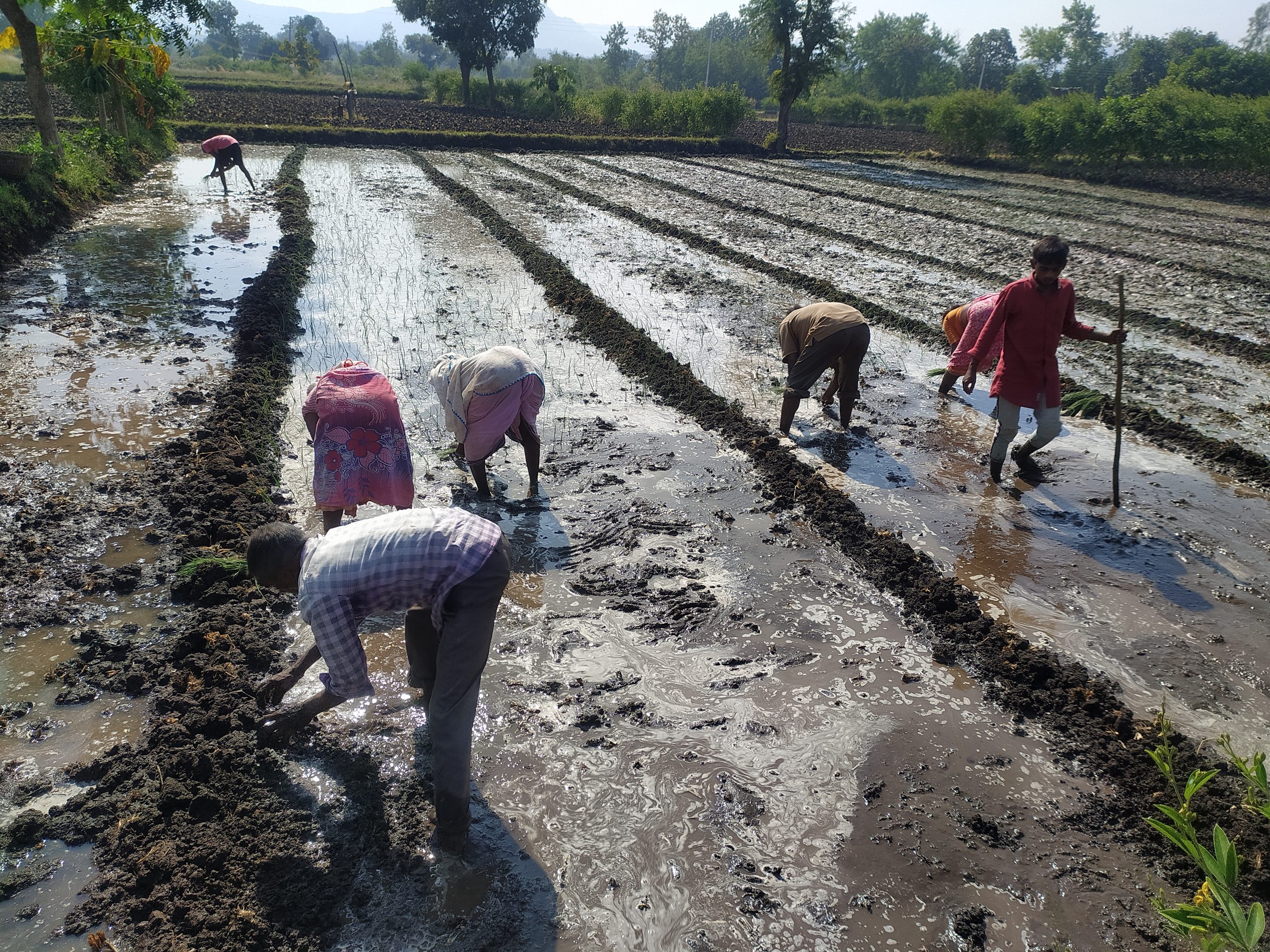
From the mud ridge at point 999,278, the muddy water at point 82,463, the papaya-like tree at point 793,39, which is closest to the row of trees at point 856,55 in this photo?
the papaya-like tree at point 793,39

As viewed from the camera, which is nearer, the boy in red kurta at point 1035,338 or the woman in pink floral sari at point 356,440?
the woman in pink floral sari at point 356,440

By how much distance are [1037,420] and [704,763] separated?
3.55 meters

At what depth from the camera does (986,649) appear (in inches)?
157

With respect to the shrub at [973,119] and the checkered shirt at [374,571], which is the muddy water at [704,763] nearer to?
the checkered shirt at [374,571]

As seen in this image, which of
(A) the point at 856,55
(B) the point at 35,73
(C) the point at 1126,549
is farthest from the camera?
(A) the point at 856,55

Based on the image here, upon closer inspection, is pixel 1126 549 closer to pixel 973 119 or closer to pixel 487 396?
pixel 487 396

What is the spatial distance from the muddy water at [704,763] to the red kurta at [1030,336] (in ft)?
5.54

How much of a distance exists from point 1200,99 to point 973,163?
6.57 meters

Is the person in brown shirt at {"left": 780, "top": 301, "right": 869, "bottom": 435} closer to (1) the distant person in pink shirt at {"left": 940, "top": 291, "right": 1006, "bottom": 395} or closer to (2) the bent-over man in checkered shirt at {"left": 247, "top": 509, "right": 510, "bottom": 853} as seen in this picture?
(1) the distant person in pink shirt at {"left": 940, "top": 291, "right": 1006, "bottom": 395}

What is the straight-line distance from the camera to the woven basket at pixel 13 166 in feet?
38.1

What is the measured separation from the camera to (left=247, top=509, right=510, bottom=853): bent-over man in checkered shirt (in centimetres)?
249

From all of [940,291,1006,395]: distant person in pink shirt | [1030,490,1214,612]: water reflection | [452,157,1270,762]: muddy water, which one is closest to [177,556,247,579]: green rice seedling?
[452,157,1270,762]: muddy water

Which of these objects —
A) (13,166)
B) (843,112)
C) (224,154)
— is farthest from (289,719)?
(843,112)

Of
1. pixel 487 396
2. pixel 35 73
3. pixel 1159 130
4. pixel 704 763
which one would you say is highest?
pixel 1159 130
